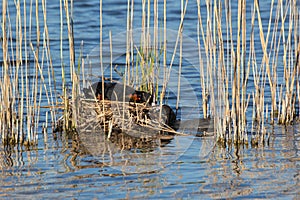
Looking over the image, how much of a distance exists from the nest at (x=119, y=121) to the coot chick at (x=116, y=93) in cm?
7

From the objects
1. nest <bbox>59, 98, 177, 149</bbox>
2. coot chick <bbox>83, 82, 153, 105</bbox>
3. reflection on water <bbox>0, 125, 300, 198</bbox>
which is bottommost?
reflection on water <bbox>0, 125, 300, 198</bbox>

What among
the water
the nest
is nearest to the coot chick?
the nest

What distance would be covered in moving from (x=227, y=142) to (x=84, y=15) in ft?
23.6

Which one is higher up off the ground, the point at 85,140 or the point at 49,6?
the point at 49,6

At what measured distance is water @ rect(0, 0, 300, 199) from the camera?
481 cm

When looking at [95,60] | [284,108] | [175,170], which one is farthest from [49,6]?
[175,170]

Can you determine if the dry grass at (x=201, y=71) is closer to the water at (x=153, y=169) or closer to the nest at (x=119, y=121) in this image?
the nest at (x=119, y=121)

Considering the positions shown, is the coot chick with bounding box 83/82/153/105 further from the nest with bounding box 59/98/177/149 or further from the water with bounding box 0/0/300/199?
the water with bounding box 0/0/300/199

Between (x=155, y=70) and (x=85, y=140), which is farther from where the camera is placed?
(x=155, y=70)

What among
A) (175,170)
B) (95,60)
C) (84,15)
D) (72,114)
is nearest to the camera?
(175,170)

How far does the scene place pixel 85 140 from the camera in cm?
618

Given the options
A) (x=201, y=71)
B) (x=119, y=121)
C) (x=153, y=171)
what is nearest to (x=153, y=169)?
(x=153, y=171)

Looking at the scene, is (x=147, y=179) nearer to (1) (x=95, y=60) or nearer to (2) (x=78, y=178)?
(2) (x=78, y=178)

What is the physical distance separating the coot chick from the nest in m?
0.07
